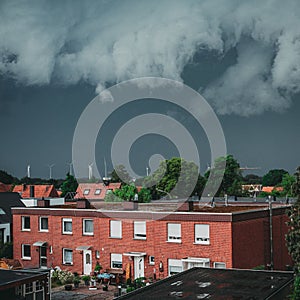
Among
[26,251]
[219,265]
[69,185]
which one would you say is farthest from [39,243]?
[69,185]

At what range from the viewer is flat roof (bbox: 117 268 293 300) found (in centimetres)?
1938

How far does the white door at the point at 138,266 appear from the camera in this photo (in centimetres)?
3225

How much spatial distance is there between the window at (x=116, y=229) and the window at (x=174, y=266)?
387cm

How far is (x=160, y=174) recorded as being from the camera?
77.0 m

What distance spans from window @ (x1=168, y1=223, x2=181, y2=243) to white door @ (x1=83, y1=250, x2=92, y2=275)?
19.8 ft

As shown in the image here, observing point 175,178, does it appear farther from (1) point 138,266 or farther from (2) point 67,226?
(1) point 138,266

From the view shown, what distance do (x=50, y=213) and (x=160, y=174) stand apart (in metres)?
41.5

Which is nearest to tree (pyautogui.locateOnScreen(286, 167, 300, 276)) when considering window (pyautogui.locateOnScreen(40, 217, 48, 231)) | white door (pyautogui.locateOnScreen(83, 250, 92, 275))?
white door (pyautogui.locateOnScreen(83, 250, 92, 275))

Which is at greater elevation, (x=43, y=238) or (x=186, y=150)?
(x=186, y=150)

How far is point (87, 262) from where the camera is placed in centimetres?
3475

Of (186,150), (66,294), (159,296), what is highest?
(186,150)

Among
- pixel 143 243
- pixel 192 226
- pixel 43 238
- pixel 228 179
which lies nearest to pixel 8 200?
pixel 43 238

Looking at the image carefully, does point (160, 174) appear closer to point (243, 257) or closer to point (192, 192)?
point (192, 192)

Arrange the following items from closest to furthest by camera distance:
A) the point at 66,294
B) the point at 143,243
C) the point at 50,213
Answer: the point at 66,294, the point at 143,243, the point at 50,213
